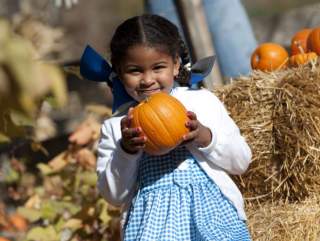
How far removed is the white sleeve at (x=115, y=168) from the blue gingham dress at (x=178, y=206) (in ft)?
0.14

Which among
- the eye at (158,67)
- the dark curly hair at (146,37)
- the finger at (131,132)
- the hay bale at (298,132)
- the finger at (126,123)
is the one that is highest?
the dark curly hair at (146,37)

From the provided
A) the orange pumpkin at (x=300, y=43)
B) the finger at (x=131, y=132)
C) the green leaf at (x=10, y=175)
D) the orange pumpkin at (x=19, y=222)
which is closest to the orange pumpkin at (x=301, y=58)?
the orange pumpkin at (x=300, y=43)

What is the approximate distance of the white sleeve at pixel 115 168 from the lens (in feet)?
6.91

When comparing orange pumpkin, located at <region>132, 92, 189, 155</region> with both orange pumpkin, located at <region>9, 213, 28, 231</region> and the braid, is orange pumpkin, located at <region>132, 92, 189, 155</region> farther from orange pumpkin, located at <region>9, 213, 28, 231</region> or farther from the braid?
orange pumpkin, located at <region>9, 213, 28, 231</region>

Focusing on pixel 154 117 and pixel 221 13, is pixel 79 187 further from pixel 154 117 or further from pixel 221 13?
pixel 154 117

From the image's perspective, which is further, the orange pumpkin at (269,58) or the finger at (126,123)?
the orange pumpkin at (269,58)

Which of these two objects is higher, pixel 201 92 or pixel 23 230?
pixel 201 92

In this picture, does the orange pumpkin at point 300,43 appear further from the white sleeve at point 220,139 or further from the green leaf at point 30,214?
the green leaf at point 30,214

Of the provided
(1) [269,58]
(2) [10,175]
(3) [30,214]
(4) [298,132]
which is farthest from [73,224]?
(4) [298,132]

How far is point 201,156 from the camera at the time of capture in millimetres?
2156

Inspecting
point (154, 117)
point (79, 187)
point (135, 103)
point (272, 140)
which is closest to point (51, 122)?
point (79, 187)

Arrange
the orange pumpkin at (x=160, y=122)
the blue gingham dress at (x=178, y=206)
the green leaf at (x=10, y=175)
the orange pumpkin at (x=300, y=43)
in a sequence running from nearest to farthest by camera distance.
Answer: the orange pumpkin at (x=160, y=122) < the blue gingham dress at (x=178, y=206) < the orange pumpkin at (x=300, y=43) < the green leaf at (x=10, y=175)

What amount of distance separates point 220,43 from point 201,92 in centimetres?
173

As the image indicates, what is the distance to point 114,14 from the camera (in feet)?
27.9
